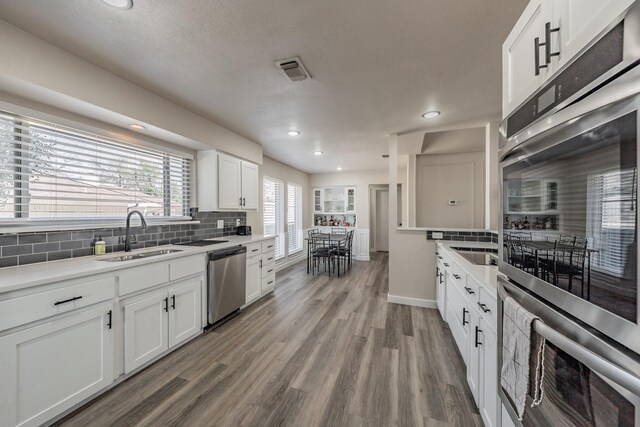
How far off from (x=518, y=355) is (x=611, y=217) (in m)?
0.60

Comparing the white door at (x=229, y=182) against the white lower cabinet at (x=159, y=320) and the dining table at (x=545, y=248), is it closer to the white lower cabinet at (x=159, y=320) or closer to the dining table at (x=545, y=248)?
the white lower cabinet at (x=159, y=320)

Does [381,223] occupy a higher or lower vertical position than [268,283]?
higher

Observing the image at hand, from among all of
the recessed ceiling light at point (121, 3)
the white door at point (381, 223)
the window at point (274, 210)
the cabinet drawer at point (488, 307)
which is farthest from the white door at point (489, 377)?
the white door at point (381, 223)

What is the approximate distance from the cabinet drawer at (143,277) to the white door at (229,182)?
1297mm

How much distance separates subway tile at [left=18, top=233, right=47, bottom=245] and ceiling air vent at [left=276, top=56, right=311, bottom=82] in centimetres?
220

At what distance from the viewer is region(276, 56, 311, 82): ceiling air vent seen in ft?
6.03

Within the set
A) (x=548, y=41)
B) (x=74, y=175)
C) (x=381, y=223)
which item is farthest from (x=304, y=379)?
(x=381, y=223)

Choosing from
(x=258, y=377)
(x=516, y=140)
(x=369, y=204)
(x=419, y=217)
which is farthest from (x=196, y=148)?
(x=369, y=204)

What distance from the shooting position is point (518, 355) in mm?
890

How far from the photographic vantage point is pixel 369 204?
6.83m

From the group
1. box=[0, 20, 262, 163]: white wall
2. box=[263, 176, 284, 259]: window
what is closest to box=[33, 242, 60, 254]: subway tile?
box=[0, 20, 262, 163]: white wall

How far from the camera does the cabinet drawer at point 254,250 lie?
3369 mm

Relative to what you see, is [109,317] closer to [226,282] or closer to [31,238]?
[31,238]

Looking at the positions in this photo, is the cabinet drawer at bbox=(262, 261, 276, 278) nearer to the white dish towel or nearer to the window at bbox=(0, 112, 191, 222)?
the window at bbox=(0, 112, 191, 222)
